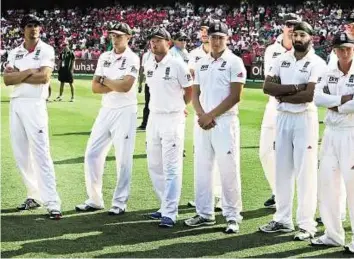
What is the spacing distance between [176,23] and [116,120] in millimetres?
39862

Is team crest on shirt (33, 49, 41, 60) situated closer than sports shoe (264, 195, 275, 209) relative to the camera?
Yes

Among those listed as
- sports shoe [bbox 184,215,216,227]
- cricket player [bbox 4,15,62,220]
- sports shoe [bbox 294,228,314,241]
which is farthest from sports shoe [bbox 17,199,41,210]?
sports shoe [bbox 294,228,314,241]

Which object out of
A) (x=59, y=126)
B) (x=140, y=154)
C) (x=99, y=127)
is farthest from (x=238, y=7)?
(x=99, y=127)

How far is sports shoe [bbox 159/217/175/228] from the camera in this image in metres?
8.03

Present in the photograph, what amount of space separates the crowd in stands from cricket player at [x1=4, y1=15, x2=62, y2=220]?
86.3ft

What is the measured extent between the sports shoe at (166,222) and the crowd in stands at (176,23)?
26802 millimetres

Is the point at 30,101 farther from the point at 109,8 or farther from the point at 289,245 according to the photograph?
the point at 109,8

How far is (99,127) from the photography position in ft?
29.0

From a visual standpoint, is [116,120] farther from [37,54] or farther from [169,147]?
[37,54]

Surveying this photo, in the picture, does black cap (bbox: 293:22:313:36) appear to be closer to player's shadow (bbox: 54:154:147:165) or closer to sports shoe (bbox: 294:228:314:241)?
sports shoe (bbox: 294:228:314:241)

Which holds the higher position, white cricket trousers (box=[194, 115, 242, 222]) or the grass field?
white cricket trousers (box=[194, 115, 242, 222])

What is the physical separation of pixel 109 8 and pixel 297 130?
155 ft

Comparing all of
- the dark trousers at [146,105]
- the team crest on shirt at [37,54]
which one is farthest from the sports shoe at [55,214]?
the dark trousers at [146,105]

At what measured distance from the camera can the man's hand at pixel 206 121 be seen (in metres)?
7.88
